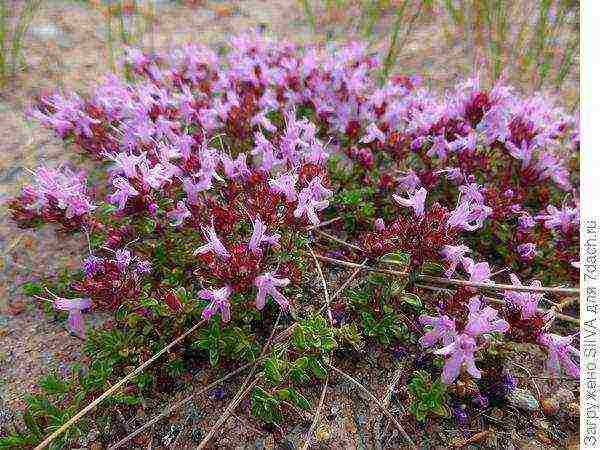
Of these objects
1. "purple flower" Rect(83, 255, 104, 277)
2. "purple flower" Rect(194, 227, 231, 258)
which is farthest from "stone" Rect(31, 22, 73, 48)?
"purple flower" Rect(194, 227, 231, 258)

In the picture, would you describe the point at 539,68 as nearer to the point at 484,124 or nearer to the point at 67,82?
the point at 484,124

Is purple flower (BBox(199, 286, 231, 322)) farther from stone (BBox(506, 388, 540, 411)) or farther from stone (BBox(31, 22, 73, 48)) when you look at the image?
stone (BBox(31, 22, 73, 48))

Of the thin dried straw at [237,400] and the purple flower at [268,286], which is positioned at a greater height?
the purple flower at [268,286]

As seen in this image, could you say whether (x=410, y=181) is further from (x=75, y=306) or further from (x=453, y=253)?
(x=75, y=306)

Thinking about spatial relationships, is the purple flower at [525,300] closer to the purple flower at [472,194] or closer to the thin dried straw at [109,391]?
the purple flower at [472,194]

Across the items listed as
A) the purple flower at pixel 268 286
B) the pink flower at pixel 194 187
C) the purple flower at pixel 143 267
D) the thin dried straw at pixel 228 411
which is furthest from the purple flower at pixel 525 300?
the purple flower at pixel 143 267

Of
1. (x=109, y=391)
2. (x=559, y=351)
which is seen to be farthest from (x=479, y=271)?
(x=109, y=391)
